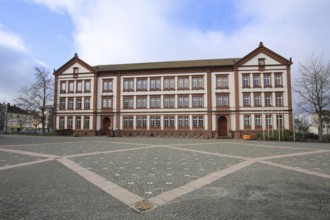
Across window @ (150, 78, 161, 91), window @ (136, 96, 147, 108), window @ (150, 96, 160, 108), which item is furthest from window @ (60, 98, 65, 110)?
window @ (150, 78, 161, 91)

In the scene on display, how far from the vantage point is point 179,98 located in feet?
119

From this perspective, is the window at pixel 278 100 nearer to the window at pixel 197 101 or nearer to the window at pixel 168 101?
the window at pixel 197 101

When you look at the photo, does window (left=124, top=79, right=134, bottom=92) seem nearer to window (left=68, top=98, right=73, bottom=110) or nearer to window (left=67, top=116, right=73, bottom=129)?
window (left=68, top=98, right=73, bottom=110)

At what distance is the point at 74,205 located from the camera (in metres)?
4.55

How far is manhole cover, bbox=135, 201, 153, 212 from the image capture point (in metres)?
4.37

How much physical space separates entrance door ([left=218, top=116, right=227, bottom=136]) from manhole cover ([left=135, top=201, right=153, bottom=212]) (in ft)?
103

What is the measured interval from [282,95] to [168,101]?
62.8 ft

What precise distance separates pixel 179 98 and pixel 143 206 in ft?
106

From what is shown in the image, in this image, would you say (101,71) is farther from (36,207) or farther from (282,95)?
(36,207)

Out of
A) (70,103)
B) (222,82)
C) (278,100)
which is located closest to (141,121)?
(70,103)

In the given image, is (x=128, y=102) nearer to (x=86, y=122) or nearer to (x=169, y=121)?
(x=169, y=121)

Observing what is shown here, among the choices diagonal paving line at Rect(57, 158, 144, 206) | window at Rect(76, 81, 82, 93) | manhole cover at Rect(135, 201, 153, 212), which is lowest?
diagonal paving line at Rect(57, 158, 144, 206)

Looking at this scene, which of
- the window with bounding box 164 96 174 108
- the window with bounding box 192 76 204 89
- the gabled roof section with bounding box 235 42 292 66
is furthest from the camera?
the window with bounding box 164 96 174 108

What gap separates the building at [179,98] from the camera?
110 feet
